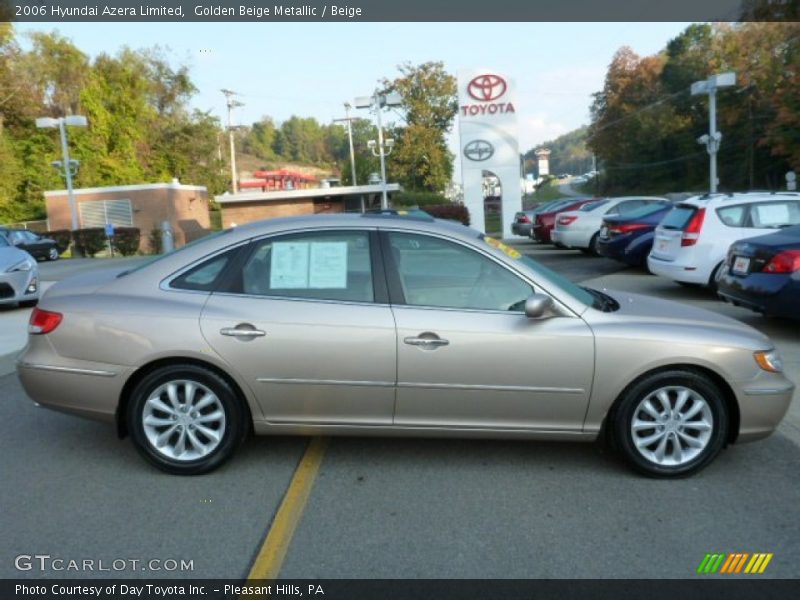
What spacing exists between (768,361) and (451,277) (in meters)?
1.97

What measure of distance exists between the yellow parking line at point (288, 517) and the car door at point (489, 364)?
675 millimetres

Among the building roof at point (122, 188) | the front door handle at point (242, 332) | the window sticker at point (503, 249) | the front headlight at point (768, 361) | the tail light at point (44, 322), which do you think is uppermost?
the building roof at point (122, 188)

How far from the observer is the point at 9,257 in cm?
1164

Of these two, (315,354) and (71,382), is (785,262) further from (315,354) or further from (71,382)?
(71,382)

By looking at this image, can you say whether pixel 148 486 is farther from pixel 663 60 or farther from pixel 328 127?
pixel 328 127

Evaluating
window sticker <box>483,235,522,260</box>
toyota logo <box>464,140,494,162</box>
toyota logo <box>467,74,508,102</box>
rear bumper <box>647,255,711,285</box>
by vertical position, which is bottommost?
rear bumper <box>647,255,711,285</box>

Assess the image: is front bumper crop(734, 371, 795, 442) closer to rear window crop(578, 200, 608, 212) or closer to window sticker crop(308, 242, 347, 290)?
window sticker crop(308, 242, 347, 290)

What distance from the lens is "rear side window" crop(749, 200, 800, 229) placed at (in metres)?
10.8

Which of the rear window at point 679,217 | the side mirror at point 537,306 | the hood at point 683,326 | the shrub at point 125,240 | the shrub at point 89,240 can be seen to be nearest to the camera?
the side mirror at point 537,306

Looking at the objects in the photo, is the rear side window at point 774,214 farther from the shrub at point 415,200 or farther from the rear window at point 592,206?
the shrub at point 415,200

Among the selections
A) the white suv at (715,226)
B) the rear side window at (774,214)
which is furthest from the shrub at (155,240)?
the rear side window at (774,214)

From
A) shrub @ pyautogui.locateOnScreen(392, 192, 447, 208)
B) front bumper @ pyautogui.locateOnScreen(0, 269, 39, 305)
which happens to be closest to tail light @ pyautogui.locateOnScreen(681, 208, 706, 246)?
front bumper @ pyautogui.locateOnScreen(0, 269, 39, 305)

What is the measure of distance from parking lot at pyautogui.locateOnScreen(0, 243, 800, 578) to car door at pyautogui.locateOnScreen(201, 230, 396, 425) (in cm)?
46

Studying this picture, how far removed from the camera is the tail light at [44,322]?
447 cm
